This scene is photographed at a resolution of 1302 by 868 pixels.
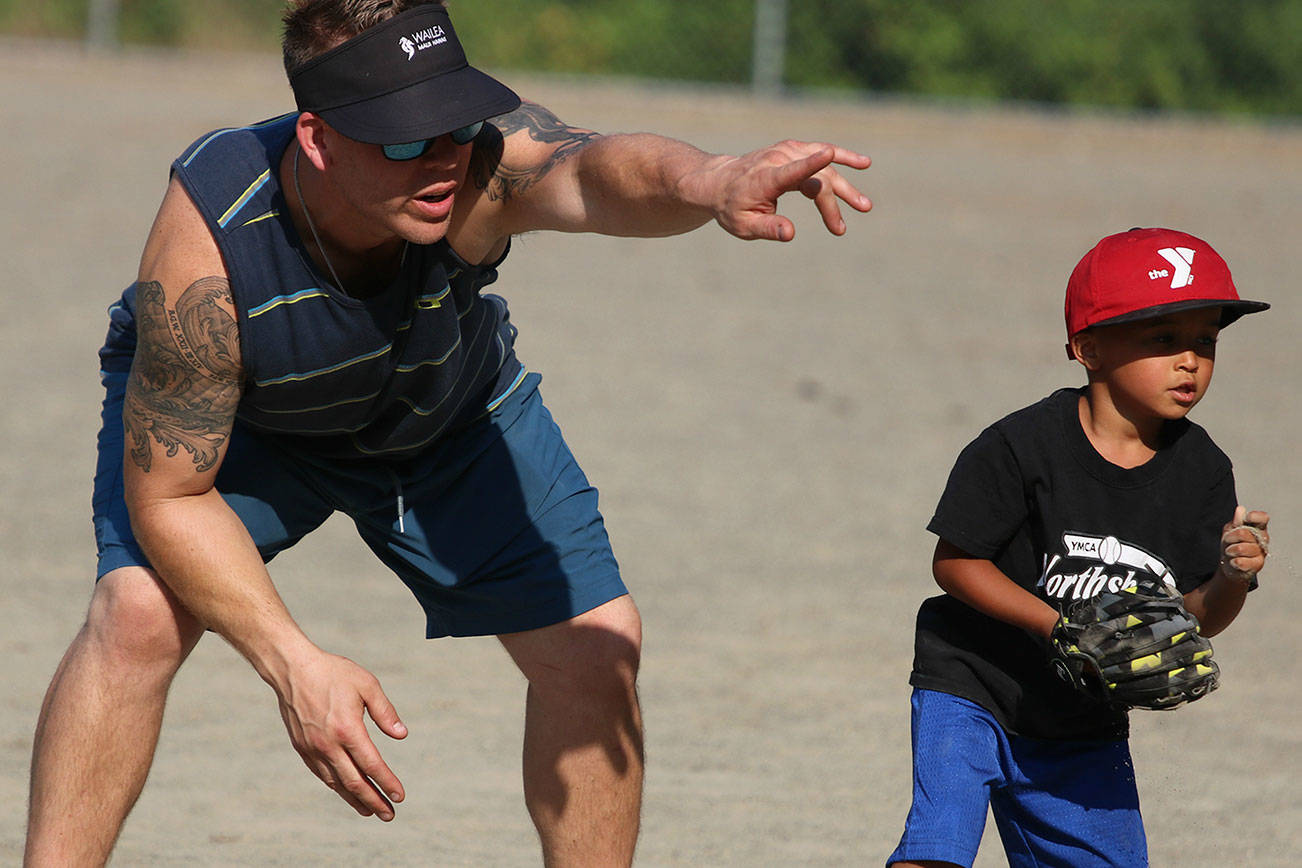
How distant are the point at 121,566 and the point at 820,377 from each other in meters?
6.62

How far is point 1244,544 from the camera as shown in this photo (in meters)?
2.97

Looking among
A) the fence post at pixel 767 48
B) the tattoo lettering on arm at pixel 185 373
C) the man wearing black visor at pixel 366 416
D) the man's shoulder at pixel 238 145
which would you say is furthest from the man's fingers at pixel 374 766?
the fence post at pixel 767 48

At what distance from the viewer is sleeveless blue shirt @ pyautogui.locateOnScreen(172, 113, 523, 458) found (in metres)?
3.12

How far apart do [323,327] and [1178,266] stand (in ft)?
5.25

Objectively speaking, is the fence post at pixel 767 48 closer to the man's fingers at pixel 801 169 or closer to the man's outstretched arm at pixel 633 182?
the man's outstretched arm at pixel 633 182

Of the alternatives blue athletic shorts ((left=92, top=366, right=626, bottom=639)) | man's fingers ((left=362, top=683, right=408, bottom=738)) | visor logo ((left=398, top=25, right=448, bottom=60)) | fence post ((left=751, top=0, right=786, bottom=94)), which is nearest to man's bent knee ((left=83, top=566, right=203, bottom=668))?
blue athletic shorts ((left=92, top=366, right=626, bottom=639))

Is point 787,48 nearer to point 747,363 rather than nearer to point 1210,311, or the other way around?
point 747,363

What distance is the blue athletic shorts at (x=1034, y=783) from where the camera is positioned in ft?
10.5

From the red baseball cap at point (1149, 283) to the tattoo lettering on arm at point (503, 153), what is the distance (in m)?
0.99

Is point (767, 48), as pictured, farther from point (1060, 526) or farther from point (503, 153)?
point (1060, 526)

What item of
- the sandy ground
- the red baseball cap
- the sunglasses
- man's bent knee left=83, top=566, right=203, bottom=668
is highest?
the sunglasses

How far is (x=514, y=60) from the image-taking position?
55.6 feet

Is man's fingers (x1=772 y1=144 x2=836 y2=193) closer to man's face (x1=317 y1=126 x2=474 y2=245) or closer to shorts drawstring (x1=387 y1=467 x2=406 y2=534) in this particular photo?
man's face (x1=317 y1=126 x2=474 y2=245)

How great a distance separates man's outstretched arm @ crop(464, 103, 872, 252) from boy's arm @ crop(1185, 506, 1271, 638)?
2.92 feet
